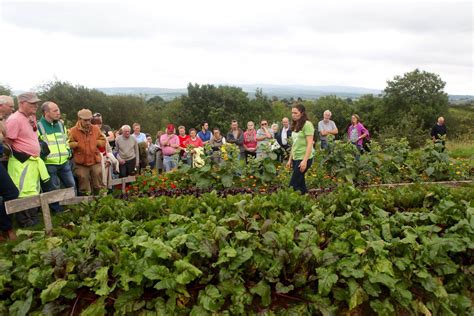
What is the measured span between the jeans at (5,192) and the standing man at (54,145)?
0.91 metres

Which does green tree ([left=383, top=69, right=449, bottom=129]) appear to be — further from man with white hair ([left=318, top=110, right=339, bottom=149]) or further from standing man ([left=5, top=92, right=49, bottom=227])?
standing man ([left=5, top=92, right=49, bottom=227])

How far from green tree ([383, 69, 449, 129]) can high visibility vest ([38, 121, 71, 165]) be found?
152 feet

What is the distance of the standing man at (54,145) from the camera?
5.57 metres

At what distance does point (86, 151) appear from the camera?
20.4ft

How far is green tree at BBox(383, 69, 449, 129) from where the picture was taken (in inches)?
1864

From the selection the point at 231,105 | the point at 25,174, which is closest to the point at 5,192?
the point at 25,174

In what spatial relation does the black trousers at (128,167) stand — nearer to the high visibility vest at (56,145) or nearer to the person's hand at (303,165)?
the high visibility vest at (56,145)

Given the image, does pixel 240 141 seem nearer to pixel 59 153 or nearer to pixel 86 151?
pixel 86 151

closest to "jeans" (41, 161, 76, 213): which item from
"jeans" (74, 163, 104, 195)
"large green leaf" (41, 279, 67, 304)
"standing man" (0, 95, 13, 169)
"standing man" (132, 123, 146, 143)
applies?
"jeans" (74, 163, 104, 195)

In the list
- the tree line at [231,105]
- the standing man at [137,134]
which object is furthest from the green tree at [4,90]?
the standing man at [137,134]

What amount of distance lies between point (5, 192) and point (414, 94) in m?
51.2

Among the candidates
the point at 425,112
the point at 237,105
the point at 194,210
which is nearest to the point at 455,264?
the point at 194,210

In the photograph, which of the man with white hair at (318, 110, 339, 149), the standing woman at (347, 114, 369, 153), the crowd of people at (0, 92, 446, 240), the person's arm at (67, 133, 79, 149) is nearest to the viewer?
the crowd of people at (0, 92, 446, 240)

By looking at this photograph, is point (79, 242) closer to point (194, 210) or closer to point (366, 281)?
point (194, 210)
